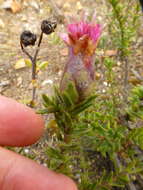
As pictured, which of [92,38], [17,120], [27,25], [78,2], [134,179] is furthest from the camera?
[78,2]

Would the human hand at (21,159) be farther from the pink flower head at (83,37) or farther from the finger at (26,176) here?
the pink flower head at (83,37)

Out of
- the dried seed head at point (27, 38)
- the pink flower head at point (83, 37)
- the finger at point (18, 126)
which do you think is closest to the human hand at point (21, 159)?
the finger at point (18, 126)

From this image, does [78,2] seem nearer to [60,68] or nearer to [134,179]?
[60,68]

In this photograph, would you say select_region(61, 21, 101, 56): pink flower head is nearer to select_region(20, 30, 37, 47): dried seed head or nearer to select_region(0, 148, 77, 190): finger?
select_region(20, 30, 37, 47): dried seed head

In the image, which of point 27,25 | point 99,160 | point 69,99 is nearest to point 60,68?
point 27,25

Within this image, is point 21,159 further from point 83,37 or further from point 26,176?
point 83,37

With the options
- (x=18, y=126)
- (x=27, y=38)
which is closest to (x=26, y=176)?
(x=18, y=126)
